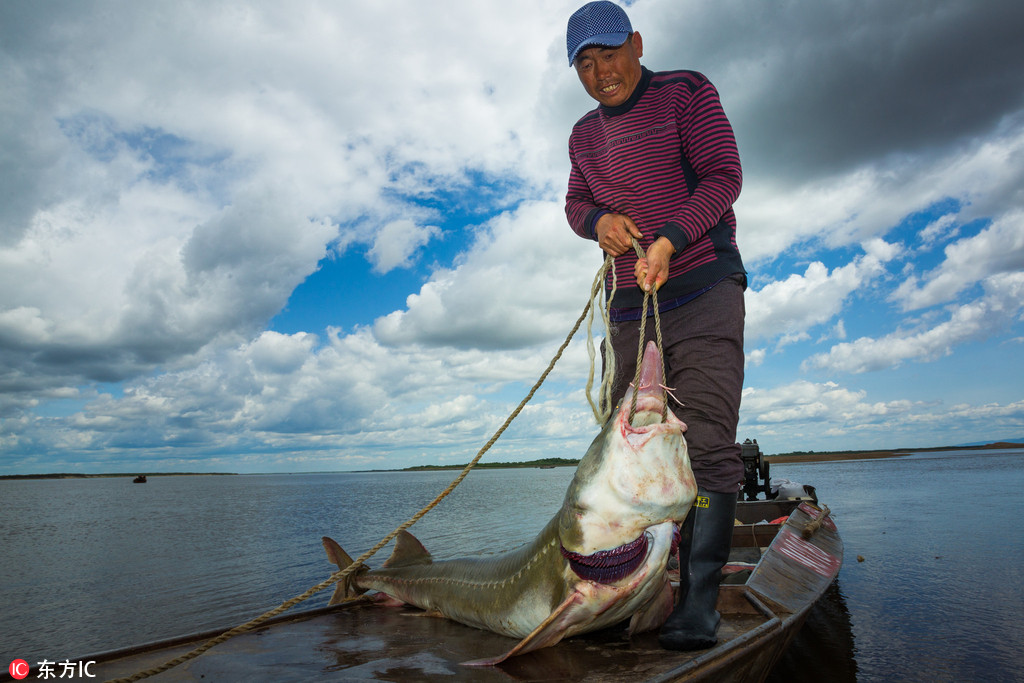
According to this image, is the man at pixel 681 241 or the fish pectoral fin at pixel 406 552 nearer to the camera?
the man at pixel 681 241

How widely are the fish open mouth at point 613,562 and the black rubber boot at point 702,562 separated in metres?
0.35

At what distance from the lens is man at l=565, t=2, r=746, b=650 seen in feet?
8.10

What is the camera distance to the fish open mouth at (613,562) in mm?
2250

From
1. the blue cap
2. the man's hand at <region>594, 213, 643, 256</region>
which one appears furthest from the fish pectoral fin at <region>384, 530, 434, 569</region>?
the blue cap

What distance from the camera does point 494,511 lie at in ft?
70.4

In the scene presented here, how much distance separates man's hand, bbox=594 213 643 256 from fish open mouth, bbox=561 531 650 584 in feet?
4.68

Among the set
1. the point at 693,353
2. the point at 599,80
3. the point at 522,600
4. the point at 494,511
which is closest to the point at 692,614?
the point at 522,600

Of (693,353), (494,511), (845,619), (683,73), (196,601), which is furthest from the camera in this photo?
(494,511)

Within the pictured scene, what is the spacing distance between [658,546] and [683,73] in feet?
7.67

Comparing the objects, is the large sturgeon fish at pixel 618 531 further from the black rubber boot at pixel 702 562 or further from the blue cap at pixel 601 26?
the blue cap at pixel 601 26

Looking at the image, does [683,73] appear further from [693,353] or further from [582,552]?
[582,552]

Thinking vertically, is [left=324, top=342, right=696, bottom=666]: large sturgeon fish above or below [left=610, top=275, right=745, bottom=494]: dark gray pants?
below

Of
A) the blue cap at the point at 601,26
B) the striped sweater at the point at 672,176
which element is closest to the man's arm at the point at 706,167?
the striped sweater at the point at 672,176

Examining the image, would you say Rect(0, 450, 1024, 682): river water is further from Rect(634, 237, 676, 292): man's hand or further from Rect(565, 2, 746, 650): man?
Rect(634, 237, 676, 292): man's hand
